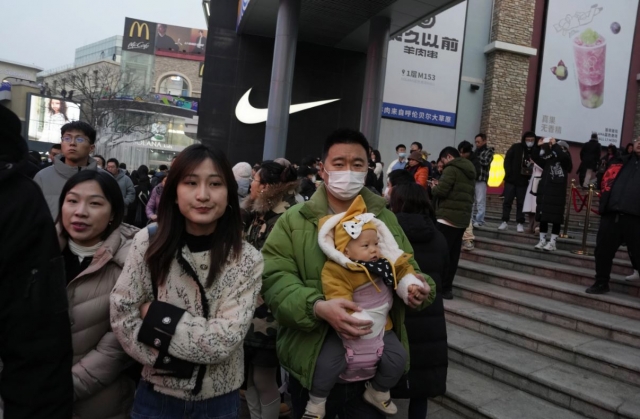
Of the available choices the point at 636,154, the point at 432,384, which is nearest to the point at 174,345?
the point at 432,384

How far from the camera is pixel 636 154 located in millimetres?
5086

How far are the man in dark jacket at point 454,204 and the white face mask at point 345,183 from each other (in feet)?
12.8

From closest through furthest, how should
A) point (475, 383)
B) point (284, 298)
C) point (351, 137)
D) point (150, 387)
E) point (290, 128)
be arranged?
1. point (150, 387)
2. point (284, 298)
3. point (351, 137)
4. point (475, 383)
5. point (290, 128)

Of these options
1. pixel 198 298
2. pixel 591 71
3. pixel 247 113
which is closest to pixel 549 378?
pixel 198 298

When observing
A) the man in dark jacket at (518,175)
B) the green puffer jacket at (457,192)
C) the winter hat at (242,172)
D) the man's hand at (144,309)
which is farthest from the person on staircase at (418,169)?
the man's hand at (144,309)

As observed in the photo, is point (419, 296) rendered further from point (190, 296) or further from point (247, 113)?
point (247, 113)

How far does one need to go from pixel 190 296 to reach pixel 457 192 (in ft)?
15.9

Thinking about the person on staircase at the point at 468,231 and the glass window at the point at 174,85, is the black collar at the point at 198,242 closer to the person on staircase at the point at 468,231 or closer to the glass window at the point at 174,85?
the person on staircase at the point at 468,231

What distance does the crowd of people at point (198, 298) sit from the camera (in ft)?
4.04

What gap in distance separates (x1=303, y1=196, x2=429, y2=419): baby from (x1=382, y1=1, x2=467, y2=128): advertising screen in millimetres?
13783

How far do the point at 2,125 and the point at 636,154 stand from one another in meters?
5.88

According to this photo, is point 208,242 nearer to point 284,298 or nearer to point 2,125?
point 284,298

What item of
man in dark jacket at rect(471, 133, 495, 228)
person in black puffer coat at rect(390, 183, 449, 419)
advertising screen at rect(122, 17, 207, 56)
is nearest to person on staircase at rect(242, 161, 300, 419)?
person in black puffer coat at rect(390, 183, 449, 419)

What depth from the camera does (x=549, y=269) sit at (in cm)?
619
